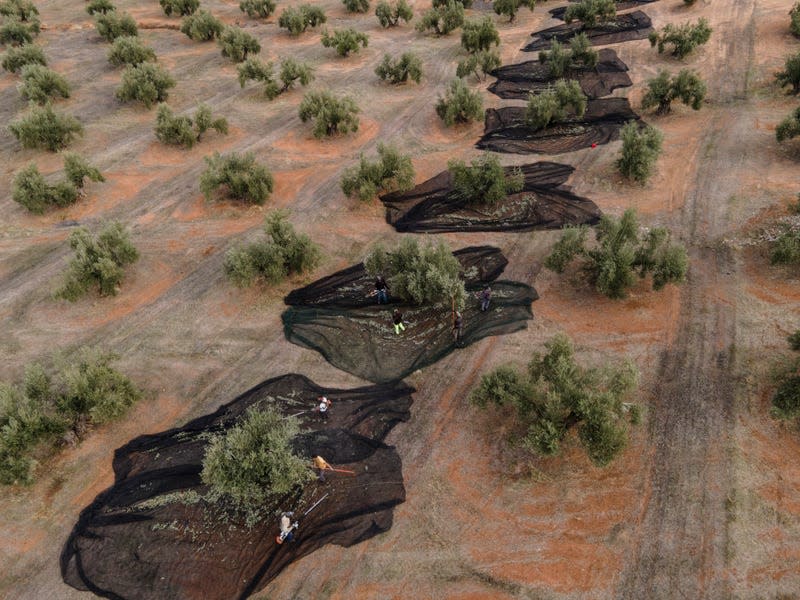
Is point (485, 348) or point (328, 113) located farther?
point (328, 113)

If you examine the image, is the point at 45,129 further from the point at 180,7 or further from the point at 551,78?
the point at 551,78

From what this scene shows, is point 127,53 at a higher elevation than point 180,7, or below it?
below

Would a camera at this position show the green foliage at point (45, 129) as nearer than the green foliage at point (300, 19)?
Yes

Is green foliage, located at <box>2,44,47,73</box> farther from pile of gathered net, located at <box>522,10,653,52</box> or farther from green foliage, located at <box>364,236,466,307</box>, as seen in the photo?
pile of gathered net, located at <box>522,10,653,52</box>

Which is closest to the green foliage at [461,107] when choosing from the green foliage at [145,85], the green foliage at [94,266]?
the green foliage at [94,266]

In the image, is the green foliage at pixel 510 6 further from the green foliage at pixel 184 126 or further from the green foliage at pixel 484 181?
the green foliage at pixel 484 181

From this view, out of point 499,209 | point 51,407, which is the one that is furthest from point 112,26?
point 51,407

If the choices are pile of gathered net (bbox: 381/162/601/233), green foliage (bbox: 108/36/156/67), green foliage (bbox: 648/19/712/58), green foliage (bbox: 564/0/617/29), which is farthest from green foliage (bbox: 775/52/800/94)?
green foliage (bbox: 108/36/156/67)
